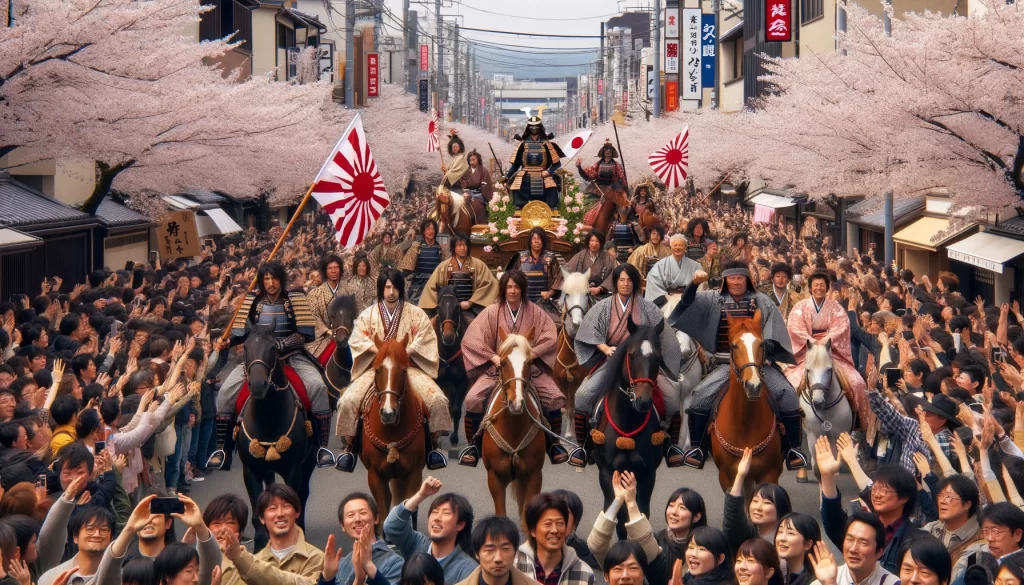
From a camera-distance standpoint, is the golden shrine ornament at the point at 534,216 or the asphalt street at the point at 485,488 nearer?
the asphalt street at the point at 485,488

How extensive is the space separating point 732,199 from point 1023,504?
5181 centimetres

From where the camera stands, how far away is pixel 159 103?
70.3ft

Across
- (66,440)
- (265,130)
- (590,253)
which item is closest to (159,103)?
(265,130)

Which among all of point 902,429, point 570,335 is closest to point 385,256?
point 570,335

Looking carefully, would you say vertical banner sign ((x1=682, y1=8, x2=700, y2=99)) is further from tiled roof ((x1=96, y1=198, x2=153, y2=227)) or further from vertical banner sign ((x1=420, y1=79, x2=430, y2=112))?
vertical banner sign ((x1=420, y1=79, x2=430, y2=112))


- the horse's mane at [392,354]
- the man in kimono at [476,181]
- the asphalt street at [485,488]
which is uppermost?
the man in kimono at [476,181]

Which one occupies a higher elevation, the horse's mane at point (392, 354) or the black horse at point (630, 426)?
the horse's mane at point (392, 354)

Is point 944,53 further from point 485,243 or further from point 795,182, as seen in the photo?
point 795,182

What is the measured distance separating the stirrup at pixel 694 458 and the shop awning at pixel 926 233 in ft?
44.8

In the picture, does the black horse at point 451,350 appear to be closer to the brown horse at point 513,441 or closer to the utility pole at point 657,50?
the brown horse at point 513,441

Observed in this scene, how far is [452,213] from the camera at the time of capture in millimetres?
21656

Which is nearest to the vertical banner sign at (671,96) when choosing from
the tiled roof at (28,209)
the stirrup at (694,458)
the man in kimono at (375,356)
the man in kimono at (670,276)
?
the tiled roof at (28,209)

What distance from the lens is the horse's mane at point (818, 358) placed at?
36.1 ft

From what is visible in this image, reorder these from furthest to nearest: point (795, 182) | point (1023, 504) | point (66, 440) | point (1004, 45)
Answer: point (795, 182), point (1004, 45), point (66, 440), point (1023, 504)
